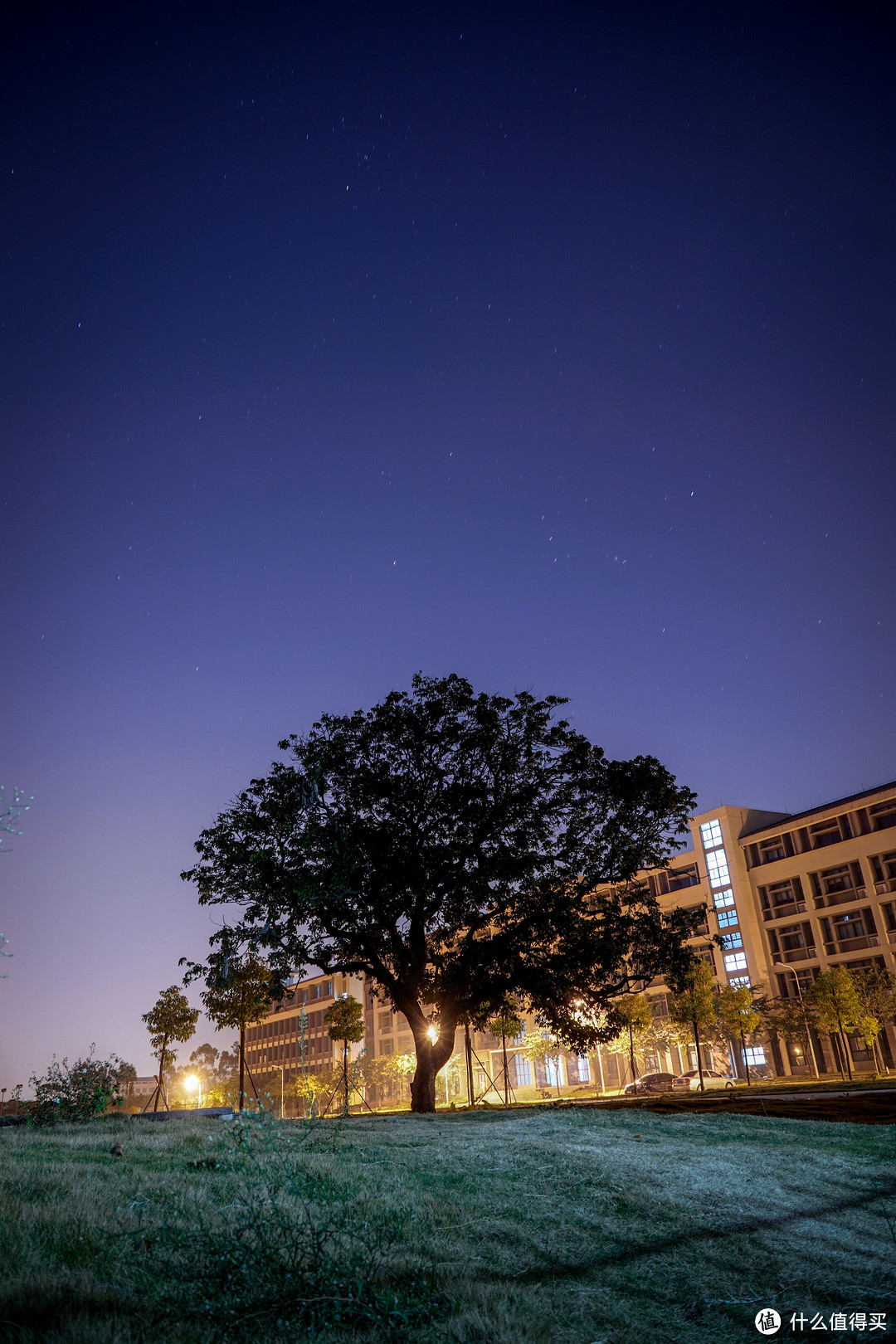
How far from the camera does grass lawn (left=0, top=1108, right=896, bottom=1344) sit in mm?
4535

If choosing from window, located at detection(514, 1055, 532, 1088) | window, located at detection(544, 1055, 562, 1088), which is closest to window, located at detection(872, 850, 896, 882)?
window, located at detection(544, 1055, 562, 1088)

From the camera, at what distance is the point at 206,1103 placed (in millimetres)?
98438

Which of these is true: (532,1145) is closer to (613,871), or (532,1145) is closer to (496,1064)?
(613,871)

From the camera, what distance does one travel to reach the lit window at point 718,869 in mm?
68438

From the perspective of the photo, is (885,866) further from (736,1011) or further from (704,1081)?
(704,1081)

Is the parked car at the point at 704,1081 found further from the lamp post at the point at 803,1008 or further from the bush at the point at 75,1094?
the bush at the point at 75,1094

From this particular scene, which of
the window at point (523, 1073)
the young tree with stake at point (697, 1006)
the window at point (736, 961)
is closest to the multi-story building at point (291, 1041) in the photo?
the window at point (523, 1073)

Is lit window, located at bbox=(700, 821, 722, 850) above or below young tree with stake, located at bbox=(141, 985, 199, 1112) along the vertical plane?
above

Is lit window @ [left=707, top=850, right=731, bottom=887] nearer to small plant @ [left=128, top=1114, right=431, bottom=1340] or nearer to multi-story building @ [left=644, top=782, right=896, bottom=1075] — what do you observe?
multi-story building @ [left=644, top=782, right=896, bottom=1075]

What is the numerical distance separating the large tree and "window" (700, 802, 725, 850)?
4587cm

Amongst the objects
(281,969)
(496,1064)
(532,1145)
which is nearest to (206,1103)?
(496,1064)

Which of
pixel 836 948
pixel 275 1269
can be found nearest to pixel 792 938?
pixel 836 948

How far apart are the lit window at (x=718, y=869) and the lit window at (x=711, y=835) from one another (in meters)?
0.64

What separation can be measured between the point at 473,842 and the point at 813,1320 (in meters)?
21.1
